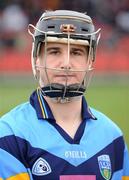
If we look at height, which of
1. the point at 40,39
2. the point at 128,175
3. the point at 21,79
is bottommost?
the point at 21,79

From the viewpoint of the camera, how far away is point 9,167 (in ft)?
13.0

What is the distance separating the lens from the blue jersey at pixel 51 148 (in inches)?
157

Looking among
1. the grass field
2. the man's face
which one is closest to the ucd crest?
the man's face

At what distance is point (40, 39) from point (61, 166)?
2.24 feet

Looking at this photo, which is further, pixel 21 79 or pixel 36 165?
pixel 21 79

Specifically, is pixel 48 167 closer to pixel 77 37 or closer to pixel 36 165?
pixel 36 165

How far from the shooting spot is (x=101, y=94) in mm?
17688

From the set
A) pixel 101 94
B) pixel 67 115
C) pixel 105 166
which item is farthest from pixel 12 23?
pixel 105 166

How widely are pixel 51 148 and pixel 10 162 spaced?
0.22 meters

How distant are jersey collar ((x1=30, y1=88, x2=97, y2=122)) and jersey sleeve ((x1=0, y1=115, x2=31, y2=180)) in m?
0.25

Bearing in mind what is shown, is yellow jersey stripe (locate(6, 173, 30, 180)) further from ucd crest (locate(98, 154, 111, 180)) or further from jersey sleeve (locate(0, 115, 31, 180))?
ucd crest (locate(98, 154, 111, 180))

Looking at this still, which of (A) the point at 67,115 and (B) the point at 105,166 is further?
(A) the point at 67,115

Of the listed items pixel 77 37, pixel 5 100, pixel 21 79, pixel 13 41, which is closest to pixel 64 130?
pixel 77 37

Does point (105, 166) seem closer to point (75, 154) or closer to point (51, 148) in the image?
point (75, 154)
